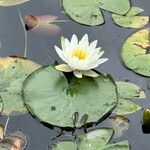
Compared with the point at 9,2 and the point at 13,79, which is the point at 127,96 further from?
the point at 9,2

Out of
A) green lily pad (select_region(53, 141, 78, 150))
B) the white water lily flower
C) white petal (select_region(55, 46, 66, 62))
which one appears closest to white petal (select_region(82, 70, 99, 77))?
the white water lily flower

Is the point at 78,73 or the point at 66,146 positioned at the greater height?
the point at 78,73

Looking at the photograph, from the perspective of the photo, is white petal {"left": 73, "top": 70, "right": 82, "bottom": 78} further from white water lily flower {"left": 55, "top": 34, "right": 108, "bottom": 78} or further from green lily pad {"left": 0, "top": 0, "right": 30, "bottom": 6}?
green lily pad {"left": 0, "top": 0, "right": 30, "bottom": 6}

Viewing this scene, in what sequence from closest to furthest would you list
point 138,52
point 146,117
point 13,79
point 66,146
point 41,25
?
point 66,146, point 146,117, point 13,79, point 138,52, point 41,25

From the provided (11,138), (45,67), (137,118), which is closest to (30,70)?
(45,67)

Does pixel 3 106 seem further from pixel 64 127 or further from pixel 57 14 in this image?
pixel 57 14

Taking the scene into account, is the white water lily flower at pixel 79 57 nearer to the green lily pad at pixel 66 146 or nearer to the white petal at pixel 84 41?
the white petal at pixel 84 41

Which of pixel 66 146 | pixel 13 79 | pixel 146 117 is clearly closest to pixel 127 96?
pixel 146 117

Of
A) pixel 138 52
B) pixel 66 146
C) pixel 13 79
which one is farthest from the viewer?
pixel 138 52
